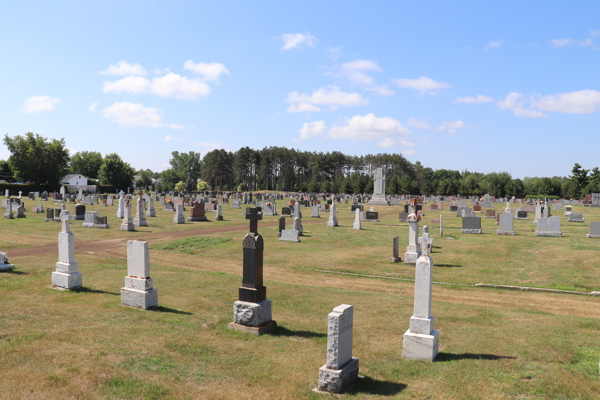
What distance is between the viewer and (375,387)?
5.84 m

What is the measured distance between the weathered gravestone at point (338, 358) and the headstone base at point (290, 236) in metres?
17.7

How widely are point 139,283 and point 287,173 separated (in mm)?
119047

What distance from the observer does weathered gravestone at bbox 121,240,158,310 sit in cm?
963

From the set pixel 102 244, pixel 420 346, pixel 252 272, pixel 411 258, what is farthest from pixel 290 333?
pixel 102 244

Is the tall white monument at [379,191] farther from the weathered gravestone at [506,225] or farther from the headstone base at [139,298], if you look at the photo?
the headstone base at [139,298]

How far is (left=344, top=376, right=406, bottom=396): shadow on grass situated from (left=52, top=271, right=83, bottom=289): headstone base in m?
8.54

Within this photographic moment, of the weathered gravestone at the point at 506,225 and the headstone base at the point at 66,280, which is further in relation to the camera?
the weathered gravestone at the point at 506,225

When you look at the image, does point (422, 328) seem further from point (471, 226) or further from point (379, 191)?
point (379, 191)

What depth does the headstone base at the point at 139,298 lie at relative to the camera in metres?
9.59

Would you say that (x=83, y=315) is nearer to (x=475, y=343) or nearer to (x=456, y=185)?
(x=475, y=343)

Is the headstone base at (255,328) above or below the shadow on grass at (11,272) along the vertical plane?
below

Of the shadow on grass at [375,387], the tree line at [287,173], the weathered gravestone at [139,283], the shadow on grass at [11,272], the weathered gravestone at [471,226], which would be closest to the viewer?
the shadow on grass at [375,387]

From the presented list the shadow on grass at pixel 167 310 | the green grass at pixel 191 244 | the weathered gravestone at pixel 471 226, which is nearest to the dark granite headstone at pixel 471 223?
the weathered gravestone at pixel 471 226

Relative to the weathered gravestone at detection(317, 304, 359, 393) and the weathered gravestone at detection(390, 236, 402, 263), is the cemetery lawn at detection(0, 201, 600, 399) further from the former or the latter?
the weathered gravestone at detection(390, 236, 402, 263)
